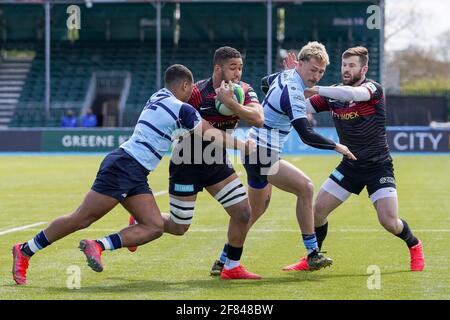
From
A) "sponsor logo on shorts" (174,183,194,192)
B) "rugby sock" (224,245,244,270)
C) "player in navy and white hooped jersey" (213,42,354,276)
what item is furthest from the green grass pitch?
"sponsor logo on shorts" (174,183,194,192)

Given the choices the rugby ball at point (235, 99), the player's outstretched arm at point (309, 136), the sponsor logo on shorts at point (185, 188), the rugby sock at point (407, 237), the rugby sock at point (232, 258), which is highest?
the rugby ball at point (235, 99)

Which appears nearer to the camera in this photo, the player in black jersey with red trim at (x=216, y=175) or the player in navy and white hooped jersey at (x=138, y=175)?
the player in navy and white hooped jersey at (x=138, y=175)

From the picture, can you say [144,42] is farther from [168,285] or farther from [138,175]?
[168,285]

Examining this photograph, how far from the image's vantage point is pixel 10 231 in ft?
46.2

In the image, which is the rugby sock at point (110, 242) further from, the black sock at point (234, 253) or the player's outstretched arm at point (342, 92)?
the player's outstretched arm at point (342, 92)

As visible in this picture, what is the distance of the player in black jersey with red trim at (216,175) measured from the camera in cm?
980

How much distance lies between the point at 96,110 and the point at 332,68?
1186 centimetres

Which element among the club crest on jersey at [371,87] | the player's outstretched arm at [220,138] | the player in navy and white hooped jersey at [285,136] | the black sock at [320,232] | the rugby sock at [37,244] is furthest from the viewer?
the black sock at [320,232]

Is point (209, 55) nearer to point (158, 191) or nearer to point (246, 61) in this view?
point (246, 61)

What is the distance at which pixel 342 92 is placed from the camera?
10.0 meters

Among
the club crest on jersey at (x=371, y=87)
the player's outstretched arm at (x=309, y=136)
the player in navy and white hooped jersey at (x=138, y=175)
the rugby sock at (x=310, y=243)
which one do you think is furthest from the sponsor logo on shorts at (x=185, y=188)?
the club crest on jersey at (x=371, y=87)

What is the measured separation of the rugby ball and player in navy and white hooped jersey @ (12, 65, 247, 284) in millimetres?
351

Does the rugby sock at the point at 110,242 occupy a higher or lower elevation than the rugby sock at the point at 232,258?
higher

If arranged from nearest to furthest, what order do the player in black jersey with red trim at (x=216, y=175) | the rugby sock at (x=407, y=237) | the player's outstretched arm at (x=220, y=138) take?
the player's outstretched arm at (x=220, y=138)
the player in black jersey with red trim at (x=216, y=175)
the rugby sock at (x=407, y=237)
